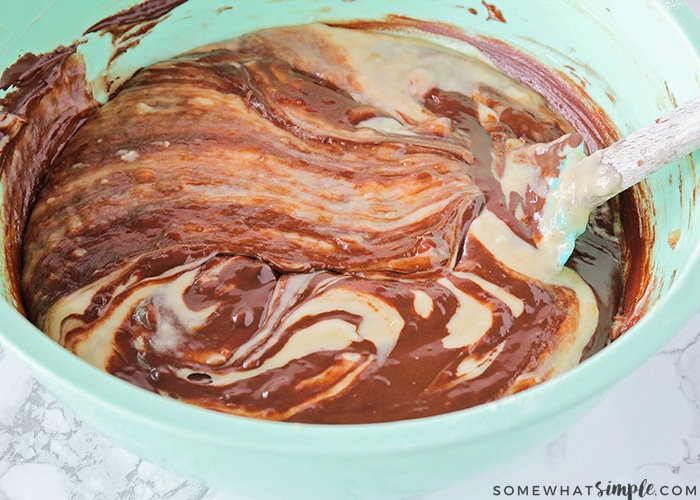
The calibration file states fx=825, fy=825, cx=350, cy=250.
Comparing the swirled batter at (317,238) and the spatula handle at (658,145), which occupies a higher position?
the spatula handle at (658,145)

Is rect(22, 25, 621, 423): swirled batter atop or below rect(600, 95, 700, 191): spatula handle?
below

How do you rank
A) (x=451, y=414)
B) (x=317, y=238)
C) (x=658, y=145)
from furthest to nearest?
(x=317, y=238) < (x=658, y=145) < (x=451, y=414)

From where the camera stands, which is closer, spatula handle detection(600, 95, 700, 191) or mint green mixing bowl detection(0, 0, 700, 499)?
mint green mixing bowl detection(0, 0, 700, 499)

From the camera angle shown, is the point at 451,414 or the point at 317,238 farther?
the point at 317,238

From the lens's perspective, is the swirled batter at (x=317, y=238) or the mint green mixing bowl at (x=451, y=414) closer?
the mint green mixing bowl at (x=451, y=414)
